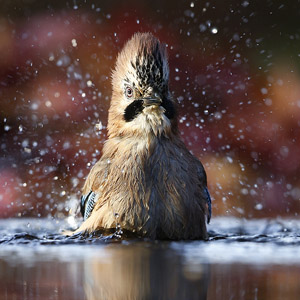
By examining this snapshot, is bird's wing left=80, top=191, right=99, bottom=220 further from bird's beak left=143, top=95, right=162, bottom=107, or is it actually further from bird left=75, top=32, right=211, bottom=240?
bird's beak left=143, top=95, right=162, bottom=107

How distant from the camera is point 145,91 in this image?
4.07 metres

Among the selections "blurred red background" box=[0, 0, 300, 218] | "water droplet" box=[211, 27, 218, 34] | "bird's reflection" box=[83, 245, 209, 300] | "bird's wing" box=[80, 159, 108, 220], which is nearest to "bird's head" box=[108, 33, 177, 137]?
"bird's wing" box=[80, 159, 108, 220]

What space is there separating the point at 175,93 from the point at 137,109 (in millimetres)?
1083

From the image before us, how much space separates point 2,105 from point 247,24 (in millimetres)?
2272

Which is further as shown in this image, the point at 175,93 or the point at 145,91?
the point at 175,93

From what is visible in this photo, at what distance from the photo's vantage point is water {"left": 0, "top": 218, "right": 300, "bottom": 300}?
2.08 metres

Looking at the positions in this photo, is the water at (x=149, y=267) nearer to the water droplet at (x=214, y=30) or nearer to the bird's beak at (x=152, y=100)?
the bird's beak at (x=152, y=100)

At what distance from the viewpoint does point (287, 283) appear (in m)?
2.24

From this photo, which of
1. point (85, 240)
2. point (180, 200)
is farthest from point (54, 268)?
point (180, 200)

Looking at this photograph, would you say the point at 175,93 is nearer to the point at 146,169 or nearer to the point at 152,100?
the point at 152,100

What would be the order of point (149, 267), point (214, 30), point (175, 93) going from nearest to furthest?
point (149, 267) → point (175, 93) → point (214, 30)

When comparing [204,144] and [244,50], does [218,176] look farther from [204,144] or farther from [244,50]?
[244,50]

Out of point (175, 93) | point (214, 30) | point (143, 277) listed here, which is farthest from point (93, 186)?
point (214, 30)

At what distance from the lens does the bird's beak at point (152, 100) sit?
400 centimetres
